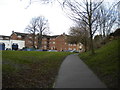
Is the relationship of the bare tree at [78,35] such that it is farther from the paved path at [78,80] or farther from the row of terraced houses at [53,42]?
the row of terraced houses at [53,42]

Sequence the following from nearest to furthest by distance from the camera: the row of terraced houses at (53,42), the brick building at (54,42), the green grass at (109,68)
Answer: the green grass at (109,68), the row of terraced houses at (53,42), the brick building at (54,42)

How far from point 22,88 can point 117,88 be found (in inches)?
157

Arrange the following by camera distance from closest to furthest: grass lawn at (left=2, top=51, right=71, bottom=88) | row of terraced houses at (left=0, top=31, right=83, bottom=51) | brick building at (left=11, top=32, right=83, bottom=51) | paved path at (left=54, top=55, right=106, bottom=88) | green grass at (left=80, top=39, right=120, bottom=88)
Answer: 1. paved path at (left=54, top=55, right=106, bottom=88)
2. green grass at (left=80, top=39, right=120, bottom=88)
3. grass lawn at (left=2, top=51, right=71, bottom=88)
4. row of terraced houses at (left=0, top=31, right=83, bottom=51)
5. brick building at (left=11, top=32, right=83, bottom=51)

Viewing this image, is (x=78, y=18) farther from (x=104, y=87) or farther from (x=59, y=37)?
(x=59, y=37)

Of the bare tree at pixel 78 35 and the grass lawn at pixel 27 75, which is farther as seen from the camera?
the bare tree at pixel 78 35

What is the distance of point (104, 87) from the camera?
17.4 ft


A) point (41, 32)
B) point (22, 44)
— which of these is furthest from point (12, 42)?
point (41, 32)

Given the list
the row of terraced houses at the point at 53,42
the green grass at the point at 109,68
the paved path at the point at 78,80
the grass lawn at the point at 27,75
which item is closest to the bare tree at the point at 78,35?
the grass lawn at the point at 27,75

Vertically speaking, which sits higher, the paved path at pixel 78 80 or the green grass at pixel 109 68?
the green grass at pixel 109 68

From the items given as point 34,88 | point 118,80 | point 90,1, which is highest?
point 90,1

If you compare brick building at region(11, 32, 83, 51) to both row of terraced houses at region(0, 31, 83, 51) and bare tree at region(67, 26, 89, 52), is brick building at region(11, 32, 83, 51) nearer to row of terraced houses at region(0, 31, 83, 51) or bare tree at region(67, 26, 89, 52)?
row of terraced houses at region(0, 31, 83, 51)

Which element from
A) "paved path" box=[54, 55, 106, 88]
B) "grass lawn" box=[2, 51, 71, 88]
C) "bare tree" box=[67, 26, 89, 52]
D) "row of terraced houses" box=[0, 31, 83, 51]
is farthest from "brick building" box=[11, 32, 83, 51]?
"paved path" box=[54, 55, 106, 88]

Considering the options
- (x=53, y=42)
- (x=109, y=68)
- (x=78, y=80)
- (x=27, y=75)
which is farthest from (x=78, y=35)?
(x=53, y=42)

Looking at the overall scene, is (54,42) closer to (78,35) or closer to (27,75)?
(78,35)
